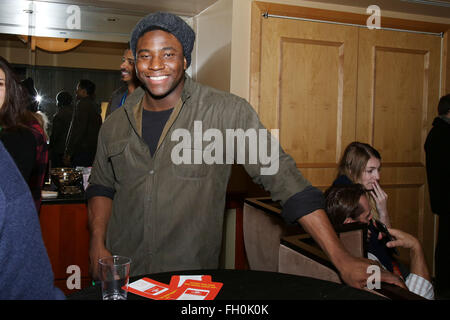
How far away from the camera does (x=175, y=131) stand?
1479mm

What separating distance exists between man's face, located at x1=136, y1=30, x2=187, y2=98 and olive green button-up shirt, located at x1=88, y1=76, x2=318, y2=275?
8 centimetres

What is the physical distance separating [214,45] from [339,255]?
285 cm

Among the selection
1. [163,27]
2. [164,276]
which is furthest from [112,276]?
[163,27]

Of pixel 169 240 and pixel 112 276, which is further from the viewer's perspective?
pixel 169 240

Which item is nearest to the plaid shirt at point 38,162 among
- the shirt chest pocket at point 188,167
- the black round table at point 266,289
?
the shirt chest pocket at point 188,167

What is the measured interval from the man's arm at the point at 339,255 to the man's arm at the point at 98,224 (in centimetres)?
68

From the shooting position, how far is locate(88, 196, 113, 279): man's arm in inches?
56.1

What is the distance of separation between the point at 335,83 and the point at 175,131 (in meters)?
2.54

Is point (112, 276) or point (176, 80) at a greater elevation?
point (176, 80)

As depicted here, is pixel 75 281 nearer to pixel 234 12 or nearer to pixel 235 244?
pixel 235 244

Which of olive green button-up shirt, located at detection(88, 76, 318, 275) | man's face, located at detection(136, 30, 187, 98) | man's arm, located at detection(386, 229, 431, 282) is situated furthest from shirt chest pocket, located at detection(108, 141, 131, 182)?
man's arm, located at detection(386, 229, 431, 282)

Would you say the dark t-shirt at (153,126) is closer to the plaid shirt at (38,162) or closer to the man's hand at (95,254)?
the man's hand at (95,254)

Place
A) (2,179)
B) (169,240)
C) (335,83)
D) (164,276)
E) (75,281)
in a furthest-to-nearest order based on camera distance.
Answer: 1. (335,83)
2. (75,281)
3. (169,240)
4. (164,276)
5. (2,179)

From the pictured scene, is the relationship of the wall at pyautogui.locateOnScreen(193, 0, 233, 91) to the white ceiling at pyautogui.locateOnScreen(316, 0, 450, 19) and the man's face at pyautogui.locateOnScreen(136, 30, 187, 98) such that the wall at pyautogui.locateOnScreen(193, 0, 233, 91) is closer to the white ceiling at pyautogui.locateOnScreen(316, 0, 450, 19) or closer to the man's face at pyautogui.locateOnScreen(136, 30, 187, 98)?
the white ceiling at pyautogui.locateOnScreen(316, 0, 450, 19)
